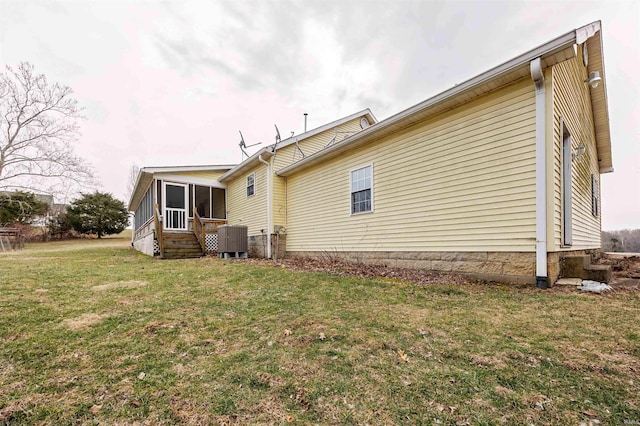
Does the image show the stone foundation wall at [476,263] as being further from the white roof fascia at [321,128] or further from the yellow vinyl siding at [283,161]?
the white roof fascia at [321,128]

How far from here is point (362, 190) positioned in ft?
28.4

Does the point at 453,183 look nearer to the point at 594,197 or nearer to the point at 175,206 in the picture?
the point at 594,197

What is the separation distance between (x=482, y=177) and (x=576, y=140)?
3.50 meters

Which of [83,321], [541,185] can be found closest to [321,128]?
[541,185]

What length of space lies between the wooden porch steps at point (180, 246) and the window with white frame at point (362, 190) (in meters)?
7.11

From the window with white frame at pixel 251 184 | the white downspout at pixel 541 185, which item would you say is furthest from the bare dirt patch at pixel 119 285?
the white downspout at pixel 541 185

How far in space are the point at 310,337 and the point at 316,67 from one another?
12.8m

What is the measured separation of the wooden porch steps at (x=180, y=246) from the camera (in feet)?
37.1

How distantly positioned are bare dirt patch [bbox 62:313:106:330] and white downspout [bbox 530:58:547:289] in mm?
6711

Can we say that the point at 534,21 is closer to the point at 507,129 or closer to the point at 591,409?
the point at 507,129

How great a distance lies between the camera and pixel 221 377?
235cm

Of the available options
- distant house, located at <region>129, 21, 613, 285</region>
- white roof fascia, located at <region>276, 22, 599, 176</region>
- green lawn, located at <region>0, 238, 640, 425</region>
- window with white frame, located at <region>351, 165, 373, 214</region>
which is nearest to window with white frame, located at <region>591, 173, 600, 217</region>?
distant house, located at <region>129, 21, 613, 285</region>

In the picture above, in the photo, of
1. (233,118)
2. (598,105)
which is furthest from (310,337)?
(233,118)

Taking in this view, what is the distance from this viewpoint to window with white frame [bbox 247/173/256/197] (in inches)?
495
